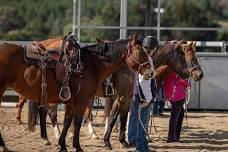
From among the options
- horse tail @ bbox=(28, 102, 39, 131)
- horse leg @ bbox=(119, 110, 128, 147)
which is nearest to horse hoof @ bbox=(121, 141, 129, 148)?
horse leg @ bbox=(119, 110, 128, 147)

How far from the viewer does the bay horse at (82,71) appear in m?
7.44

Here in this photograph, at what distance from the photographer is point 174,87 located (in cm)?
938

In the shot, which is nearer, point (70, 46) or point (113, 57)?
point (70, 46)

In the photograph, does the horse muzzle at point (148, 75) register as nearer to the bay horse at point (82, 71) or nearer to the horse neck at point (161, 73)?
the bay horse at point (82, 71)

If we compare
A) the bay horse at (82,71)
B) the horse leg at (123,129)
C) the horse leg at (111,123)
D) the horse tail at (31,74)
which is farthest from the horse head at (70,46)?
the horse leg at (123,129)

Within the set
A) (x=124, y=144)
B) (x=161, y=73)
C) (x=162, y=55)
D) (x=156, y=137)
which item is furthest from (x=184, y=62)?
(x=156, y=137)

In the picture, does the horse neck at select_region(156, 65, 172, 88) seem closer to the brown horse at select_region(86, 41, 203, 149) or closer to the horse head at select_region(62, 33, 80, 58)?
the brown horse at select_region(86, 41, 203, 149)

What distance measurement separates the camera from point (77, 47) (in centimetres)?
768

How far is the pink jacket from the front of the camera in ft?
30.5

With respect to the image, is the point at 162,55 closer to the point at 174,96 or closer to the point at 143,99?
the point at 143,99

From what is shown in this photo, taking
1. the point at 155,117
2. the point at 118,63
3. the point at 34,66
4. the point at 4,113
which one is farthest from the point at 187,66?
the point at 4,113

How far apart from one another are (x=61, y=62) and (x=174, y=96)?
2496 mm

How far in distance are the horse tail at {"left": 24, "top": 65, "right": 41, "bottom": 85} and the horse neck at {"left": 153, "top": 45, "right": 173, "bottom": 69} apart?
5.69 feet

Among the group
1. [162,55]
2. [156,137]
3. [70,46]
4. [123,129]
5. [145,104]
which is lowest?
[156,137]
